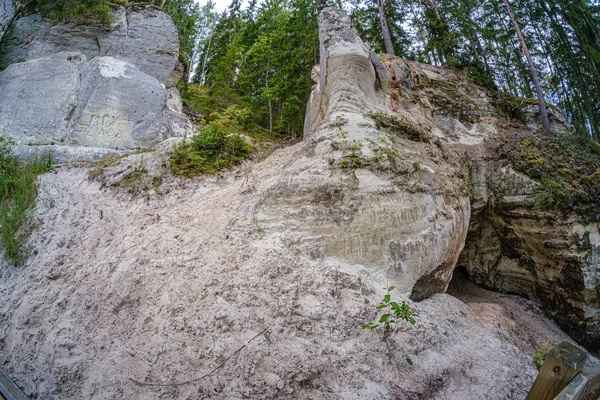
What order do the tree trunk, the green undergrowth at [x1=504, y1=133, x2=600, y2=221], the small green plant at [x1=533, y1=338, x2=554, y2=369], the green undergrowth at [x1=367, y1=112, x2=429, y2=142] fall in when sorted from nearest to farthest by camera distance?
1. the small green plant at [x1=533, y1=338, x2=554, y2=369]
2. the green undergrowth at [x1=367, y1=112, x2=429, y2=142]
3. the green undergrowth at [x1=504, y1=133, x2=600, y2=221]
4. the tree trunk

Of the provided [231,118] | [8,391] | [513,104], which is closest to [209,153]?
[231,118]

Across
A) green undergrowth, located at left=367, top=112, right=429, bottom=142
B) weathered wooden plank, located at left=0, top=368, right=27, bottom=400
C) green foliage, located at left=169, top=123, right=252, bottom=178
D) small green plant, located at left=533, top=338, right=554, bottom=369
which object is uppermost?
green undergrowth, located at left=367, top=112, right=429, bottom=142

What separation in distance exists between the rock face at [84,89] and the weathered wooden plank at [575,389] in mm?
9646

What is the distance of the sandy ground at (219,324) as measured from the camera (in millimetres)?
3209

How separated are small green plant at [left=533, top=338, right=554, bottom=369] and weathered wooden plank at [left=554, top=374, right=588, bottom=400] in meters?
1.74

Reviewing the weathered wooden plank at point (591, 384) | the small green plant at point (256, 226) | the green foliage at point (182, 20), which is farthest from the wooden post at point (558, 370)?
the green foliage at point (182, 20)

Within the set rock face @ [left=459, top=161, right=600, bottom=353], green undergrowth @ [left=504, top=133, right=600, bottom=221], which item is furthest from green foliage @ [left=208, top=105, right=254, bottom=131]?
green undergrowth @ [left=504, top=133, right=600, bottom=221]

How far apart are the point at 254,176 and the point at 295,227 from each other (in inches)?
73.2

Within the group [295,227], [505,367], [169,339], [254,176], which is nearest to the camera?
[169,339]

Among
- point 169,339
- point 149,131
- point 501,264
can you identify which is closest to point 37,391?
point 169,339

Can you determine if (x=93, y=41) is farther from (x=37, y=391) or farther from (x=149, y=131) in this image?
(x=37, y=391)

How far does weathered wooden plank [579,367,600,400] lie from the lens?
2.27 m

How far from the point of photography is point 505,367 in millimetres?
3992

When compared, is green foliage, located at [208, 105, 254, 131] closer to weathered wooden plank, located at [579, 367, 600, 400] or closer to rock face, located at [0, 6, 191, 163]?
rock face, located at [0, 6, 191, 163]
